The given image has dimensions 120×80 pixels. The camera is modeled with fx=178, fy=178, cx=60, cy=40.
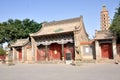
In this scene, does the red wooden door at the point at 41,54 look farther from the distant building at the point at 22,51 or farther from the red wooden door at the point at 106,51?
the red wooden door at the point at 106,51

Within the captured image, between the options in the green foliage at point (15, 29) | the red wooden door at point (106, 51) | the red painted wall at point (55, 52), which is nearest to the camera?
the red wooden door at point (106, 51)

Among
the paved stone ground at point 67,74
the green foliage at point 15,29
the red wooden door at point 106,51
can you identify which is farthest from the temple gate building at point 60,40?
the paved stone ground at point 67,74

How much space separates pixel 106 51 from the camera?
23703 mm

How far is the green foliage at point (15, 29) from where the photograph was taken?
126 feet

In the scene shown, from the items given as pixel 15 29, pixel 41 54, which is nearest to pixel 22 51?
pixel 41 54

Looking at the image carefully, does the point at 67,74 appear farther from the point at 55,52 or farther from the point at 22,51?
the point at 22,51

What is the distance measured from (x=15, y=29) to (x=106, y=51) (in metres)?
22.2

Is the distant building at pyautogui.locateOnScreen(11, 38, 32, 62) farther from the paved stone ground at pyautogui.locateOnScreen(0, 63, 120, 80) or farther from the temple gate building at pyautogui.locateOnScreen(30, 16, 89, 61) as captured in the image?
the paved stone ground at pyautogui.locateOnScreen(0, 63, 120, 80)

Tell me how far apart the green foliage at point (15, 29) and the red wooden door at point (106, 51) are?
21.1 meters

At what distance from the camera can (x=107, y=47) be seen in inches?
931

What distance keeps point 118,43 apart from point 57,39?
31.5 ft

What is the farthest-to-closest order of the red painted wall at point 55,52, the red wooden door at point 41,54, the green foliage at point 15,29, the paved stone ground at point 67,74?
the green foliage at point 15,29 < the red wooden door at point 41,54 < the red painted wall at point 55,52 < the paved stone ground at point 67,74

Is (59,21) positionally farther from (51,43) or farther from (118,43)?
(118,43)

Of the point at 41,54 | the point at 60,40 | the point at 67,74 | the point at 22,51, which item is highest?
the point at 60,40
